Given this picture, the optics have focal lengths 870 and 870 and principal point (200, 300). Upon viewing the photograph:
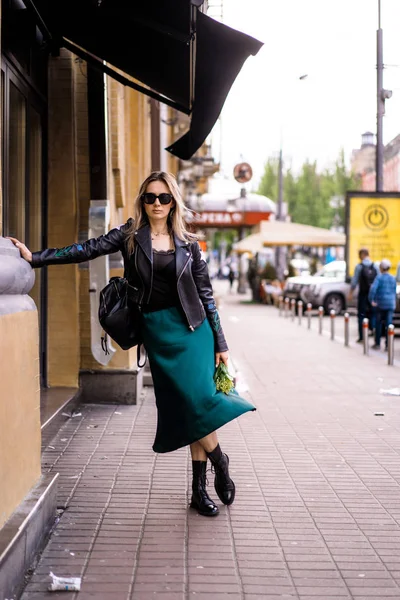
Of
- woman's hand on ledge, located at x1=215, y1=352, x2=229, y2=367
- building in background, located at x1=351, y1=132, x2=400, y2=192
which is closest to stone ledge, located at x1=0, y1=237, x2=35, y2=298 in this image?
woman's hand on ledge, located at x1=215, y1=352, x2=229, y2=367

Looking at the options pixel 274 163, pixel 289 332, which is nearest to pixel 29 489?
pixel 289 332

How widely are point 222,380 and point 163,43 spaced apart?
3378 mm

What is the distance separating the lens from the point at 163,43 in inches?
292

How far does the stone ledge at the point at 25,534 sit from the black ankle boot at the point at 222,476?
3.36 feet

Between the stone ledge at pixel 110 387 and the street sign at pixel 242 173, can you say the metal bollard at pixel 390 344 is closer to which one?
the stone ledge at pixel 110 387

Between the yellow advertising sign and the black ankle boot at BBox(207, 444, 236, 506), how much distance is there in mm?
17671

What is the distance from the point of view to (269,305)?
37.3 m

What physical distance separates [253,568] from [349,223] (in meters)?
18.9

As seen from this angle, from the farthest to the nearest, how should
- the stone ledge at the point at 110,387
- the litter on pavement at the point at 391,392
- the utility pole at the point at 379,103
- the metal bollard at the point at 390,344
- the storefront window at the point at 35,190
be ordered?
the utility pole at the point at 379,103
the metal bollard at the point at 390,344
the litter on pavement at the point at 391,392
the stone ledge at the point at 110,387
the storefront window at the point at 35,190

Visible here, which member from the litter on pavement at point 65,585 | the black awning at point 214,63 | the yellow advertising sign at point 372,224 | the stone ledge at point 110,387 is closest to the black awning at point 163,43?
the black awning at point 214,63

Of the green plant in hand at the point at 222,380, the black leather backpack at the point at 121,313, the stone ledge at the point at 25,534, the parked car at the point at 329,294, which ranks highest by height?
the black leather backpack at the point at 121,313

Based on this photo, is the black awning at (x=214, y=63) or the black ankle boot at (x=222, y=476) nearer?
the black ankle boot at (x=222, y=476)

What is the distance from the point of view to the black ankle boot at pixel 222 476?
5488 mm

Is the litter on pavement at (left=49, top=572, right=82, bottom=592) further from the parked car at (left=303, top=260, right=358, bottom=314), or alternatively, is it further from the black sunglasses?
the parked car at (left=303, top=260, right=358, bottom=314)
